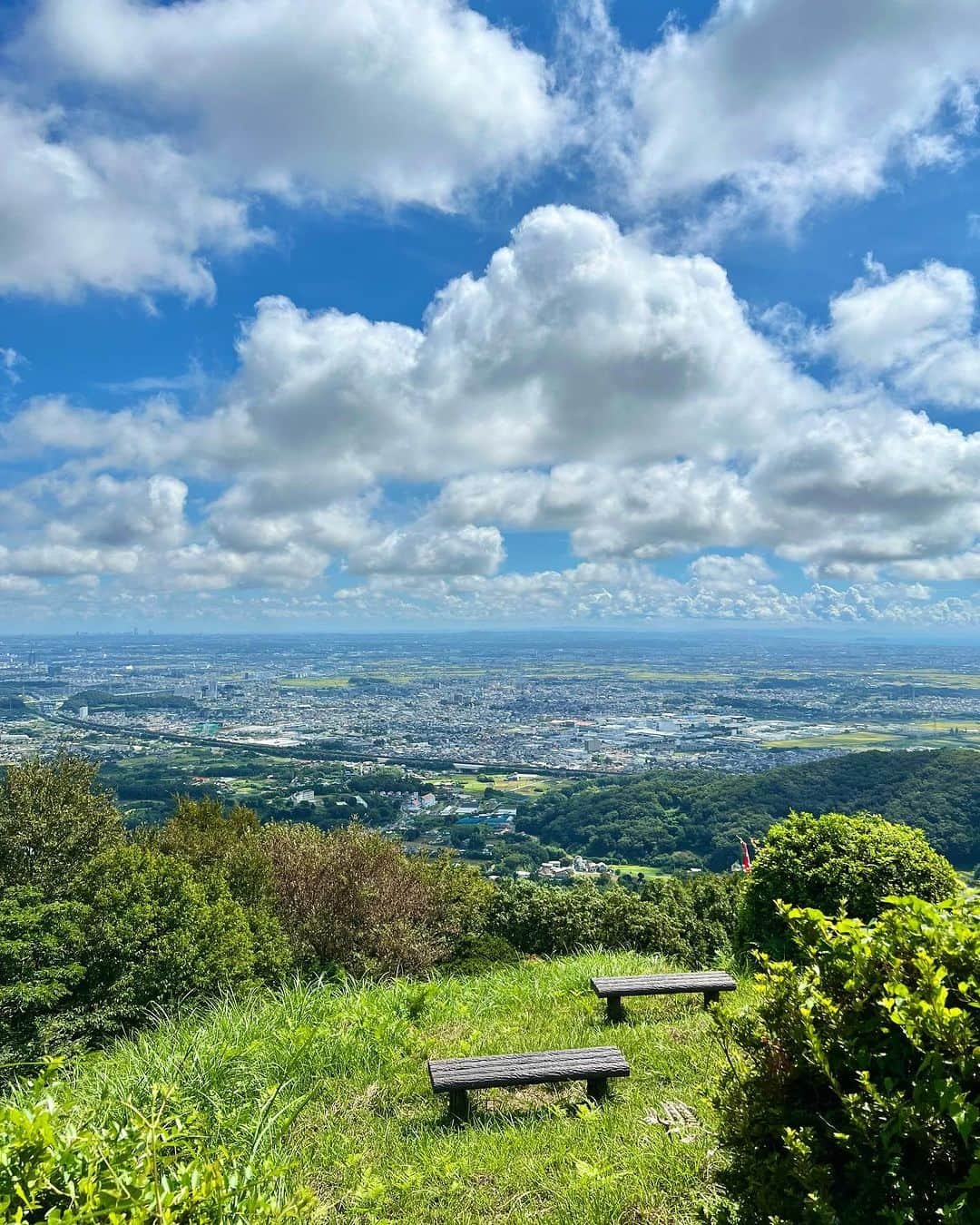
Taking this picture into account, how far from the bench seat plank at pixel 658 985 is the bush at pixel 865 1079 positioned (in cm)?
346

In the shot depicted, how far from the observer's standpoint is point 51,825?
14773 mm

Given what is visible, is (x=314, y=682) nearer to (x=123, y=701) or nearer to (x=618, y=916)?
(x=123, y=701)

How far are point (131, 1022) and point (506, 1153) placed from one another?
862 centimetres

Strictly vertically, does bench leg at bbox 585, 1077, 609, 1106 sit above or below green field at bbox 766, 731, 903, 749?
above

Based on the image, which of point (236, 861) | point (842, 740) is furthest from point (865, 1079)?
point (842, 740)

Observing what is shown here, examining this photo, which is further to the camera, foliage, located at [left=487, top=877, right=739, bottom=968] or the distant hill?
the distant hill

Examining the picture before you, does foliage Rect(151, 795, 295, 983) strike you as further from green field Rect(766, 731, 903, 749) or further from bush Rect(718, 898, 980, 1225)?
green field Rect(766, 731, 903, 749)

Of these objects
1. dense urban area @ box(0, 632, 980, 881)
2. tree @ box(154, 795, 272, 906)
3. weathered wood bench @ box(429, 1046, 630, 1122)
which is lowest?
dense urban area @ box(0, 632, 980, 881)

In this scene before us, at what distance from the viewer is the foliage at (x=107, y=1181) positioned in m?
1.76

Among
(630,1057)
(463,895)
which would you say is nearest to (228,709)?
(463,895)

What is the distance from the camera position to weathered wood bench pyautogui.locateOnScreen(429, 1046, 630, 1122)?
435 cm

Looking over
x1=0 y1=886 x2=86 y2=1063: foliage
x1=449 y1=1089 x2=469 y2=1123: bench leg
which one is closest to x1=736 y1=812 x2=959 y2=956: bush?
x1=449 y1=1089 x2=469 y2=1123: bench leg

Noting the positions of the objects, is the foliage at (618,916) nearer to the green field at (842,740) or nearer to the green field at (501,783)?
the green field at (501,783)

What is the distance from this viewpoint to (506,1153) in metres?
4.03
